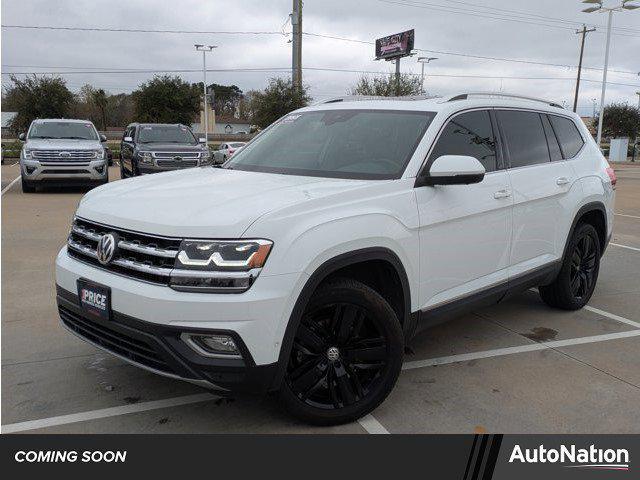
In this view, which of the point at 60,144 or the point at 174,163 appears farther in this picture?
the point at 174,163

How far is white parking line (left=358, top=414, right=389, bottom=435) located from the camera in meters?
3.28

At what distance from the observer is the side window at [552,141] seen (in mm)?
5038

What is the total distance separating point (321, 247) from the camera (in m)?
2.97

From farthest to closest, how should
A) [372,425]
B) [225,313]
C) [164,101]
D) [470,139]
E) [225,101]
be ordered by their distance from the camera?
[225,101] < [164,101] < [470,139] < [372,425] < [225,313]

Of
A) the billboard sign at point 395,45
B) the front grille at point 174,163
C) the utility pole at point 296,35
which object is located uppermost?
the billboard sign at point 395,45

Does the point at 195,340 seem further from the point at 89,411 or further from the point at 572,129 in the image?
the point at 572,129

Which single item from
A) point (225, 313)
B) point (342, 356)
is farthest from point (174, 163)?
point (225, 313)

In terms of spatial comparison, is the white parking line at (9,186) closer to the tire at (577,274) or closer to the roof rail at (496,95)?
the roof rail at (496,95)

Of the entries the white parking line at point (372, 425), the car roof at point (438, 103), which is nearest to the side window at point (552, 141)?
the car roof at point (438, 103)

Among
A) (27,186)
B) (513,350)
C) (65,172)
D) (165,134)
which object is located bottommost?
(27,186)

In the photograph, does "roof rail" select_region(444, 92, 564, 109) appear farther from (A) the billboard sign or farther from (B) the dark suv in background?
(A) the billboard sign

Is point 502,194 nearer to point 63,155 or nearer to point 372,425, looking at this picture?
point 372,425

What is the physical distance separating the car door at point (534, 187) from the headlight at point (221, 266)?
7.69ft

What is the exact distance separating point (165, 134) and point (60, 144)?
2839 millimetres
